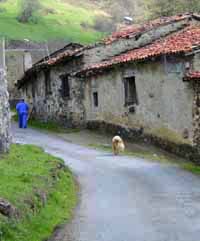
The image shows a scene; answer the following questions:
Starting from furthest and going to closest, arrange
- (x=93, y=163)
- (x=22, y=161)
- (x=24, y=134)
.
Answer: (x=24, y=134) → (x=93, y=163) → (x=22, y=161)

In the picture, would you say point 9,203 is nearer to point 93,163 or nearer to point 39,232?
point 39,232

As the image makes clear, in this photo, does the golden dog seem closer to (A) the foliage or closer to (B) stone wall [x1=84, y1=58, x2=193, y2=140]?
(B) stone wall [x1=84, y1=58, x2=193, y2=140]

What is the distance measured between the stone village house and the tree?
97.4ft

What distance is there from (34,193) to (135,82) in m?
13.8

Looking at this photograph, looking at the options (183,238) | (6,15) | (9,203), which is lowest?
(183,238)

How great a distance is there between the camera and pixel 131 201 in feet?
41.6

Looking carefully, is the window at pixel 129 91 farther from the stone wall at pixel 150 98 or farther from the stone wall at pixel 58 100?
the stone wall at pixel 58 100

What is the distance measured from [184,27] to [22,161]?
1478 centimetres

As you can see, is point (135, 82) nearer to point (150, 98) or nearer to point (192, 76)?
point (150, 98)

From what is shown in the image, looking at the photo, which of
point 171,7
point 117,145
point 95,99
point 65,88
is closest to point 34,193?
point 117,145

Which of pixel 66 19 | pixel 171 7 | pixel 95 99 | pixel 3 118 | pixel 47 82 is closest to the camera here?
pixel 3 118

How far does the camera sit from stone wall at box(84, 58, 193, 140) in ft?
68.4

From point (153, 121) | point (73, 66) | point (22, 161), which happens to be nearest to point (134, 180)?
point (22, 161)

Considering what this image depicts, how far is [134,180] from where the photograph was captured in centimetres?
1534
